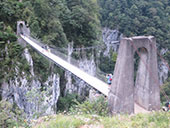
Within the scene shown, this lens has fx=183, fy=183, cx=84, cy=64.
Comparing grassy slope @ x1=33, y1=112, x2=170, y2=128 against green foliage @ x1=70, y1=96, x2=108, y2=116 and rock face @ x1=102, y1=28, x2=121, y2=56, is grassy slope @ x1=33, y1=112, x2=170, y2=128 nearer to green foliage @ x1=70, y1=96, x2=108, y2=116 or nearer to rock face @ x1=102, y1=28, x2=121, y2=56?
green foliage @ x1=70, y1=96, x2=108, y2=116

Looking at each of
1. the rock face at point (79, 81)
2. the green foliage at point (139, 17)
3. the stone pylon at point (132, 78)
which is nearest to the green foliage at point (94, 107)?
the stone pylon at point (132, 78)

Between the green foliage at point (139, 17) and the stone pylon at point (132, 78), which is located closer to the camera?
the stone pylon at point (132, 78)

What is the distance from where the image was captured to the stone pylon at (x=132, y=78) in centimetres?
417

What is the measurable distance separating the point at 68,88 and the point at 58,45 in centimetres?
268

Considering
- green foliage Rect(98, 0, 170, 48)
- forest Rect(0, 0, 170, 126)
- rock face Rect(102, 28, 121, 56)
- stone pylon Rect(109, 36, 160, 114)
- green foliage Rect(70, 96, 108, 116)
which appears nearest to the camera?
green foliage Rect(70, 96, 108, 116)

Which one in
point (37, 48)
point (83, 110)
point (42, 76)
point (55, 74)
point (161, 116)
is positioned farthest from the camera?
point (55, 74)

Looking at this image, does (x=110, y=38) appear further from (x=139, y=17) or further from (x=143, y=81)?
(x=143, y=81)

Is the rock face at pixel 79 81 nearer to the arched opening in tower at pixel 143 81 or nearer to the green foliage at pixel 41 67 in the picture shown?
the green foliage at pixel 41 67

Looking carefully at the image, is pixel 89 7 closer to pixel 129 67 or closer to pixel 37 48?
pixel 37 48

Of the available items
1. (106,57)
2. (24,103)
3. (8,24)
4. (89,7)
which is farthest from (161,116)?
(106,57)

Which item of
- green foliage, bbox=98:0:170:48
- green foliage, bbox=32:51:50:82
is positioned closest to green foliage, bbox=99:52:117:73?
green foliage, bbox=98:0:170:48

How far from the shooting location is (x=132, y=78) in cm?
430

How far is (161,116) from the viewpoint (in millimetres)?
2576

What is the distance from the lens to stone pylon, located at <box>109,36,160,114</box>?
4.17 meters
